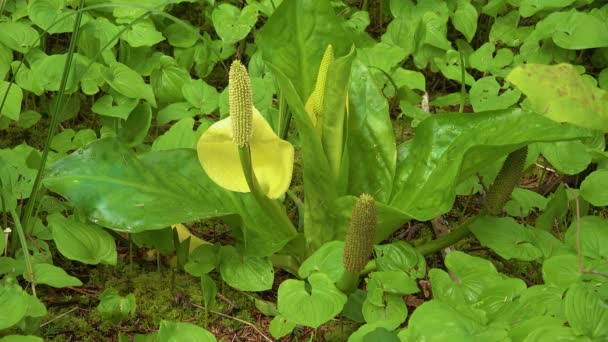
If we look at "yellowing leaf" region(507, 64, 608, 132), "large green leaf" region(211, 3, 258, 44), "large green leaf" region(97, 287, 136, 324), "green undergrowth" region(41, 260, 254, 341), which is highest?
"yellowing leaf" region(507, 64, 608, 132)

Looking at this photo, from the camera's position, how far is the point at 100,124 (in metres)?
2.16

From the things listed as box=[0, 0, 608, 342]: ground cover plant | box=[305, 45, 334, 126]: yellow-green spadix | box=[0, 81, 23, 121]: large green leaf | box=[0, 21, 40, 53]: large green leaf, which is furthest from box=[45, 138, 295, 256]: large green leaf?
box=[0, 21, 40, 53]: large green leaf

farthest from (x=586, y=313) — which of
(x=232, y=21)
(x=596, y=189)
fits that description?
(x=232, y=21)

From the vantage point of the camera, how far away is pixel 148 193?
1.60m

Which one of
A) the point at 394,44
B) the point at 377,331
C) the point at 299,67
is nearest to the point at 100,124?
the point at 299,67

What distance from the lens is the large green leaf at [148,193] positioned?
1554mm

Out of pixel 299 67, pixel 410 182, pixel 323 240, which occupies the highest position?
pixel 299 67

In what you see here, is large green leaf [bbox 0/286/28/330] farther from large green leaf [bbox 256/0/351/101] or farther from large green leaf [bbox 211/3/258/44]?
large green leaf [bbox 211/3/258/44]

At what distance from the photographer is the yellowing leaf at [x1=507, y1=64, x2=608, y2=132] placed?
711 mm

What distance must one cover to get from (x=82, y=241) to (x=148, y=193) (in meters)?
0.16

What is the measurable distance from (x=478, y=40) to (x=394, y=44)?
43 centimetres

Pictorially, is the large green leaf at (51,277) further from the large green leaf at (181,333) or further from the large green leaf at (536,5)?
the large green leaf at (536,5)

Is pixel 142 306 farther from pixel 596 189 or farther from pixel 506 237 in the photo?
pixel 596 189

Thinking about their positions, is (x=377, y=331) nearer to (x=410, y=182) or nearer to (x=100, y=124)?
(x=410, y=182)
